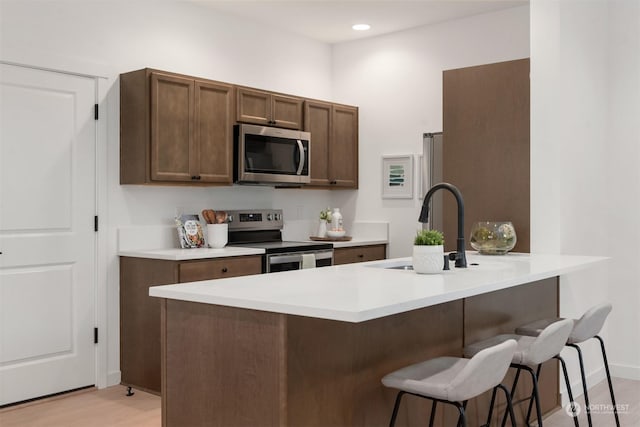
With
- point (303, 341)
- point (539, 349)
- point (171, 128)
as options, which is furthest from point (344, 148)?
point (303, 341)

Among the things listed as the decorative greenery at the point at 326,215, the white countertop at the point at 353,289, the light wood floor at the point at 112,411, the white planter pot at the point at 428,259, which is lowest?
the light wood floor at the point at 112,411

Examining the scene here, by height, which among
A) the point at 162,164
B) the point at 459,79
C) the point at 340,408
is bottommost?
the point at 340,408

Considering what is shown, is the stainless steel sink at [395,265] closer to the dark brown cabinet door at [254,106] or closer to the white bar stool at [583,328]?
the white bar stool at [583,328]

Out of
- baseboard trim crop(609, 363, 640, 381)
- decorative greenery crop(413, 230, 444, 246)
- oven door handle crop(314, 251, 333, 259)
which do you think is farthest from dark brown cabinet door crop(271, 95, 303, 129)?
baseboard trim crop(609, 363, 640, 381)

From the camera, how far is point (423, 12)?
5.21 m

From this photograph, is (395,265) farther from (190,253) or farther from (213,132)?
(213,132)

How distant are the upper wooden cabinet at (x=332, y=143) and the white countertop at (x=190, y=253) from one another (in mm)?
1231

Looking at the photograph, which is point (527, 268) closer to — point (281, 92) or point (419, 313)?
point (419, 313)

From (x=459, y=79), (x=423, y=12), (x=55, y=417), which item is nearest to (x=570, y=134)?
(x=459, y=79)

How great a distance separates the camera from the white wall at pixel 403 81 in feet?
17.2

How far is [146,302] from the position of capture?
4.09 metres

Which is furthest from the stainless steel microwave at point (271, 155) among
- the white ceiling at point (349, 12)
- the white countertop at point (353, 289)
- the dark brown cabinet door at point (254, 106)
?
the white countertop at point (353, 289)

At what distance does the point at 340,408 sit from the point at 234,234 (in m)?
2.94

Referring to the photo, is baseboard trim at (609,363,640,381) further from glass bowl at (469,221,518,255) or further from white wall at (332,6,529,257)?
white wall at (332,6,529,257)
